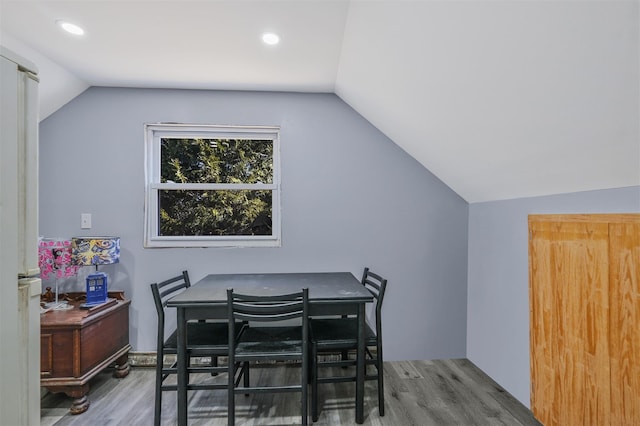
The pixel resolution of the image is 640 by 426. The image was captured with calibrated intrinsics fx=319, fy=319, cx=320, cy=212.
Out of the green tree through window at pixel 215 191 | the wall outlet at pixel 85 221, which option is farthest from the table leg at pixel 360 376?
the wall outlet at pixel 85 221

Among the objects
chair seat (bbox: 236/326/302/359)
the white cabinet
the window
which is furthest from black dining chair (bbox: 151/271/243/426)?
the white cabinet

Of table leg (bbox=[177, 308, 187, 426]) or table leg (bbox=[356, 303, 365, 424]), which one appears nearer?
table leg (bbox=[177, 308, 187, 426])

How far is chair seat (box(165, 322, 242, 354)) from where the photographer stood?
1.89 m

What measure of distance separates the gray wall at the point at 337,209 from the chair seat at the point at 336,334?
1.99ft

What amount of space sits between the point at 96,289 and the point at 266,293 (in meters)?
1.34

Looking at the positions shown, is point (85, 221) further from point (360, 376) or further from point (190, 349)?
point (360, 376)

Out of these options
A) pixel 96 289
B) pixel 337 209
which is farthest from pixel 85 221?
pixel 337 209

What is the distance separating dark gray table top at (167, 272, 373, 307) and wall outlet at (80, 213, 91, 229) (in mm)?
1103

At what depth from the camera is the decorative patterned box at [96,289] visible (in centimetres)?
234

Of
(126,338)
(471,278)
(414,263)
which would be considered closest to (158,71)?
(126,338)

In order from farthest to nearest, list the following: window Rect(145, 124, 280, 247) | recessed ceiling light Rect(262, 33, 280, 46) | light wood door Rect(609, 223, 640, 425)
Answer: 1. window Rect(145, 124, 280, 247)
2. recessed ceiling light Rect(262, 33, 280, 46)
3. light wood door Rect(609, 223, 640, 425)

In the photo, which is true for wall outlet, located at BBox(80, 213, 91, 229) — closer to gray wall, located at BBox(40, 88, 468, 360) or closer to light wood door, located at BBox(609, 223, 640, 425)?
gray wall, located at BBox(40, 88, 468, 360)

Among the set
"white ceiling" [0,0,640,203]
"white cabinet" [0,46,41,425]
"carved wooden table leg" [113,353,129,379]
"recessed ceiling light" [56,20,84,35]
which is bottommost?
"carved wooden table leg" [113,353,129,379]

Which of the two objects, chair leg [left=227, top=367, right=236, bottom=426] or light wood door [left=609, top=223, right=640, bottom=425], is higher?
light wood door [left=609, top=223, right=640, bottom=425]
